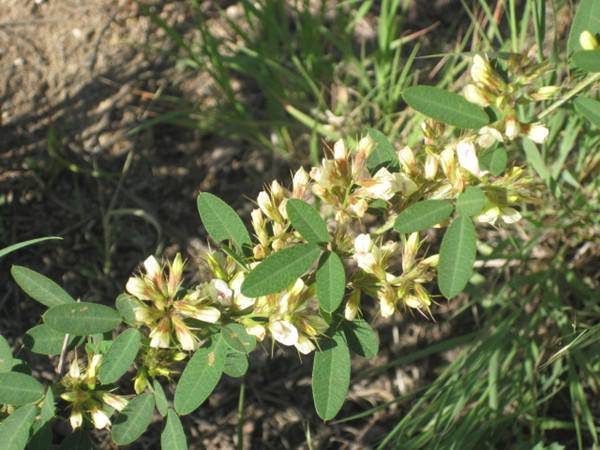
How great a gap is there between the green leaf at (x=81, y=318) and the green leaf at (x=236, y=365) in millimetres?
205

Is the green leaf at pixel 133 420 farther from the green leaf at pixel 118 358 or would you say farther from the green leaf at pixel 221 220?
the green leaf at pixel 221 220

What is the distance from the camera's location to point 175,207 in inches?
97.5

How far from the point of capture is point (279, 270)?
1.14 m

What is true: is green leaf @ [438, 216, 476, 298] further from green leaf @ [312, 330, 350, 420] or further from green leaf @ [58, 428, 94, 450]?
green leaf @ [58, 428, 94, 450]

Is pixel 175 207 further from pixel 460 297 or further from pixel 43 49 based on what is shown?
pixel 460 297

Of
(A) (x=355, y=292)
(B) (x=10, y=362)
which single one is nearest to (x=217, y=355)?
(A) (x=355, y=292)

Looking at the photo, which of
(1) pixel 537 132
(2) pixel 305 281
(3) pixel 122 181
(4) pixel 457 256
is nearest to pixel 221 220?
(2) pixel 305 281

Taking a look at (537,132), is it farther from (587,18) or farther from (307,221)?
(307,221)

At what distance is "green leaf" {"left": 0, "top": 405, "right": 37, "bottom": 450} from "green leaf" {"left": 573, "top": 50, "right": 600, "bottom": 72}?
1081 mm

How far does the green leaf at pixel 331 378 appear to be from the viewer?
123 centimetres

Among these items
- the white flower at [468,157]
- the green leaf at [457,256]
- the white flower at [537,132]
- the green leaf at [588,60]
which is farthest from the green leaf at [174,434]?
the green leaf at [588,60]

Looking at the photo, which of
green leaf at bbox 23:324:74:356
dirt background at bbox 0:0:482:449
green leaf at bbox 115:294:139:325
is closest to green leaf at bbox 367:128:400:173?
green leaf at bbox 115:294:139:325

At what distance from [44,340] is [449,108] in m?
0.83

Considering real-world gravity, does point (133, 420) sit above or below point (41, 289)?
below
